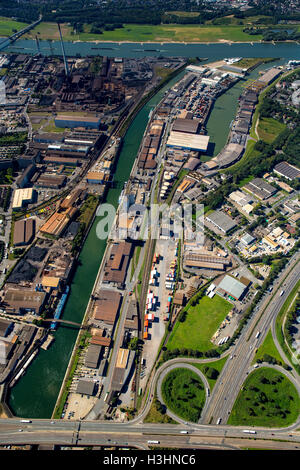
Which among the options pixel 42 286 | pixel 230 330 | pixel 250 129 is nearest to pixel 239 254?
pixel 230 330

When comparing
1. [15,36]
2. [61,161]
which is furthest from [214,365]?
[15,36]

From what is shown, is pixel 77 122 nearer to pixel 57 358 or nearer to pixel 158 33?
pixel 57 358

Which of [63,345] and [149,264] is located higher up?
[149,264]

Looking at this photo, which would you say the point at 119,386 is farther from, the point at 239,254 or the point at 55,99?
the point at 55,99

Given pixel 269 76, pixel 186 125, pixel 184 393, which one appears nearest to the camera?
pixel 184 393

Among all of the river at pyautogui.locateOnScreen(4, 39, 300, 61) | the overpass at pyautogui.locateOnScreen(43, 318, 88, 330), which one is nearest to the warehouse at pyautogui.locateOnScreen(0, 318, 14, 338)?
the overpass at pyautogui.locateOnScreen(43, 318, 88, 330)

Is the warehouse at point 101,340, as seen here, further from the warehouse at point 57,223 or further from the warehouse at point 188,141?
the warehouse at point 188,141

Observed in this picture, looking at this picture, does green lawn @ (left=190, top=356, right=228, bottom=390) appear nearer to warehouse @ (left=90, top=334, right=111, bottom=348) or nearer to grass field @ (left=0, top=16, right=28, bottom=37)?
warehouse @ (left=90, top=334, right=111, bottom=348)

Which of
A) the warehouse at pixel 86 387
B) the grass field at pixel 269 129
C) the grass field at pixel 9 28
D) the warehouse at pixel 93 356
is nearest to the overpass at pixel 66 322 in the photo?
the warehouse at pixel 93 356
